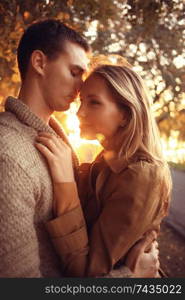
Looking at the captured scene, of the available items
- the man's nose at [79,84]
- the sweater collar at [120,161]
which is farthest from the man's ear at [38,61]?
the sweater collar at [120,161]

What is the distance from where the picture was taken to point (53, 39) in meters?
2.30

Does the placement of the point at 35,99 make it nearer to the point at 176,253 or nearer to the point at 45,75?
the point at 45,75

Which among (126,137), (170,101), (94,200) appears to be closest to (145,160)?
(126,137)

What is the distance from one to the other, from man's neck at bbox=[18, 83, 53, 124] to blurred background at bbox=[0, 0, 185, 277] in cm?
136

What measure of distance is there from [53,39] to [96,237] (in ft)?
4.01

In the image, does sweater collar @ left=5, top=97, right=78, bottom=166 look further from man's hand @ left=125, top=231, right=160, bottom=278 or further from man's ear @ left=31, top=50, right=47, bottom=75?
man's hand @ left=125, top=231, right=160, bottom=278

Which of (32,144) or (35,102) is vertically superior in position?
(35,102)

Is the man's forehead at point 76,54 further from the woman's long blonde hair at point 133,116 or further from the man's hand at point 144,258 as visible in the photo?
the man's hand at point 144,258

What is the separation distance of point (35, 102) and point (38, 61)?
271 millimetres

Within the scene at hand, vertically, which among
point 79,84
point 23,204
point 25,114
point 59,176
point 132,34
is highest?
point 132,34

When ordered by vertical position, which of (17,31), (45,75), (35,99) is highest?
(17,31)

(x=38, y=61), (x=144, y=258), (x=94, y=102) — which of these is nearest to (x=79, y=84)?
(x=94, y=102)

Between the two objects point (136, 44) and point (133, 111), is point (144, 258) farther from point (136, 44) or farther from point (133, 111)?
point (136, 44)

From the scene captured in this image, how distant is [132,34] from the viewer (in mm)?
8078
